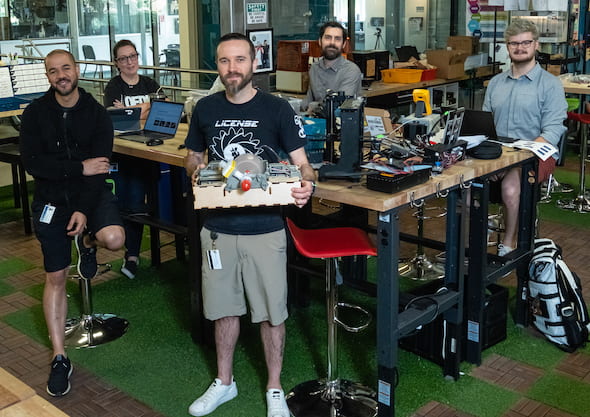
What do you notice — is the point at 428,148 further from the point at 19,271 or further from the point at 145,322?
the point at 19,271

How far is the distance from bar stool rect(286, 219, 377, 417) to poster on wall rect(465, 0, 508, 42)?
6841 mm

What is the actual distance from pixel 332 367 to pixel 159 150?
1500 mm

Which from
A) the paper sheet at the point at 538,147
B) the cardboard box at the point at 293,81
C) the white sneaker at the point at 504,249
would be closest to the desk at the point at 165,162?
the paper sheet at the point at 538,147

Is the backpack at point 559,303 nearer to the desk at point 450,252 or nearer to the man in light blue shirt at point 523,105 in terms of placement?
the desk at point 450,252

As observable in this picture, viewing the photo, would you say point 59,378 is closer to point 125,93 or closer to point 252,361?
point 252,361

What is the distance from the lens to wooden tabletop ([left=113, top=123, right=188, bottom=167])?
12.8ft

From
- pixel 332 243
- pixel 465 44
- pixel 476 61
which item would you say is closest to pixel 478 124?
pixel 332 243

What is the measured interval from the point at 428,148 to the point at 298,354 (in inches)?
50.3

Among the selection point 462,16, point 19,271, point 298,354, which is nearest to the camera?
point 298,354

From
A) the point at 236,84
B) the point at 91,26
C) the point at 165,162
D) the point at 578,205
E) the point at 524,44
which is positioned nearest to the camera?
the point at 236,84

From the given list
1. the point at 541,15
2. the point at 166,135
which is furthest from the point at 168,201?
the point at 541,15

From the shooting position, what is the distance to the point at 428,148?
11.0ft

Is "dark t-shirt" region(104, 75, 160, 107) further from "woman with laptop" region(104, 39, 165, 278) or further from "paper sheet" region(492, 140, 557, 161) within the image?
"paper sheet" region(492, 140, 557, 161)

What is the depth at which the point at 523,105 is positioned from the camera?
4410 mm
